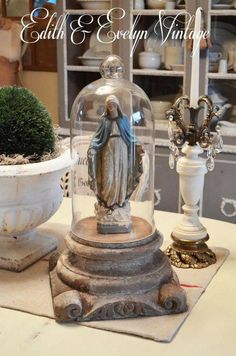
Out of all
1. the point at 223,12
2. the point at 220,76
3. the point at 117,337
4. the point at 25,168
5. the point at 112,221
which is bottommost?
the point at 117,337

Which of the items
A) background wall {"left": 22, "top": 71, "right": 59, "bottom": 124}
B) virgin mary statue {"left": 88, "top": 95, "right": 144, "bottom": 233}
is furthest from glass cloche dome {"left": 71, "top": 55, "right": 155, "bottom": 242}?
background wall {"left": 22, "top": 71, "right": 59, "bottom": 124}

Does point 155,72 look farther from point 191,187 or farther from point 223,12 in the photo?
point 191,187

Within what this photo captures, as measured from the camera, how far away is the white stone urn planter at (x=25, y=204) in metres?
1.12

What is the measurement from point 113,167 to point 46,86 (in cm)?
235

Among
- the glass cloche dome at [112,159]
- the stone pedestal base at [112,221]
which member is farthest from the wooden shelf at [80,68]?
the stone pedestal base at [112,221]

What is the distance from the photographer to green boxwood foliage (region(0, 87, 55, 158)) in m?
1.16

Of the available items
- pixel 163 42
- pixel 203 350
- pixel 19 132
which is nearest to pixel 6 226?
pixel 19 132

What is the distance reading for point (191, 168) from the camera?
1238mm

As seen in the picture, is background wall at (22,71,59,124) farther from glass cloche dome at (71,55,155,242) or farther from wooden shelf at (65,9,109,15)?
glass cloche dome at (71,55,155,242)

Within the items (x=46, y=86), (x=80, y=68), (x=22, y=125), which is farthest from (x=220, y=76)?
(x=22, y=125)

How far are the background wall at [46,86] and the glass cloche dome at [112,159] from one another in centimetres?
205

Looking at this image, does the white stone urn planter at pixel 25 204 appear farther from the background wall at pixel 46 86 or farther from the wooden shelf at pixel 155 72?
the background wall at pixel 46 86

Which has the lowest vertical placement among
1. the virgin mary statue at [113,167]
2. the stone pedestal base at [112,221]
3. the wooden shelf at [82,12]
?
the stone pedestal base at [112,221]

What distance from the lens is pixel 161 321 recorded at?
97 cm
